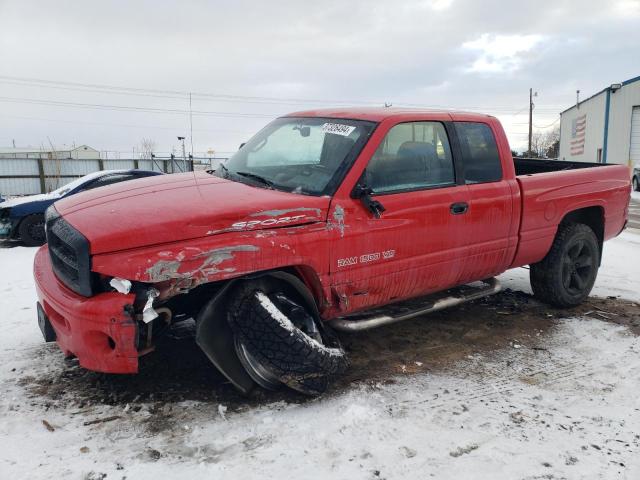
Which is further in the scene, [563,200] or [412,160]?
[563,200]

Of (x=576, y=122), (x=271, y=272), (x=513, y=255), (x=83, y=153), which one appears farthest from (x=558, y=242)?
(x=83, y=153)

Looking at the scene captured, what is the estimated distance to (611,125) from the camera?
27609 millimetres

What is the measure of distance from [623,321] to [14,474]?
4.84 metres

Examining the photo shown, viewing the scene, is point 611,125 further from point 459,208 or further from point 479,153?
point 459,208

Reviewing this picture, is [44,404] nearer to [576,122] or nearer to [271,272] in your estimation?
[271,272]

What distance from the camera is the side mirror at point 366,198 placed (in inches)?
131

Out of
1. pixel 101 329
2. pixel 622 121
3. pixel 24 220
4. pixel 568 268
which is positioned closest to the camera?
pixel 101 329

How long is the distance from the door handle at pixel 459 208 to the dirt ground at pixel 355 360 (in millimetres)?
1097

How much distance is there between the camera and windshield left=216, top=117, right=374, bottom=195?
342cm

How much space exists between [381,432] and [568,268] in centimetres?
313

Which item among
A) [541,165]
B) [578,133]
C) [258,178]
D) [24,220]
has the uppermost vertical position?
[578,133]

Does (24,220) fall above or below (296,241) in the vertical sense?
below

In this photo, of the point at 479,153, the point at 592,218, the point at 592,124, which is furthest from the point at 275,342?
the point at 592,124

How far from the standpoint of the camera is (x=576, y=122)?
1401 inches
